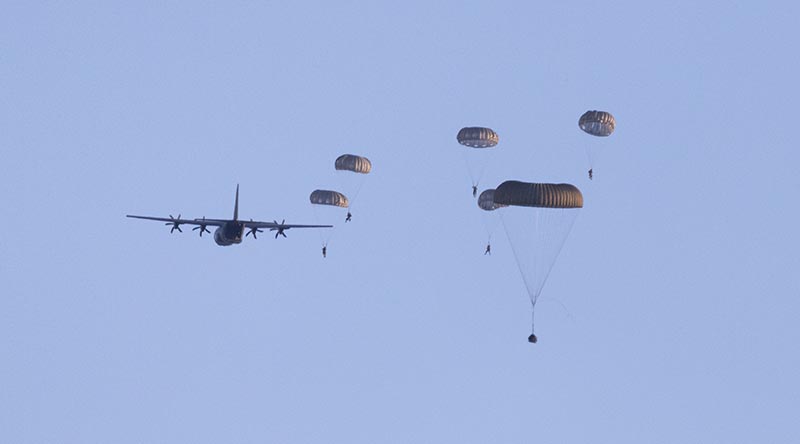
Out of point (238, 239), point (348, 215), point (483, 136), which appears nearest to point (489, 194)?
point (483, 136)

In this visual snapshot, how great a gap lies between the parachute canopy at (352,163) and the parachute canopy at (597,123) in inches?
856

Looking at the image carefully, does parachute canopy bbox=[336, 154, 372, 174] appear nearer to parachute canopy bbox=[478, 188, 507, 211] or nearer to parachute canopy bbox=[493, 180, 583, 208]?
parachute canopy bbox=[478, 188, 507, 211]

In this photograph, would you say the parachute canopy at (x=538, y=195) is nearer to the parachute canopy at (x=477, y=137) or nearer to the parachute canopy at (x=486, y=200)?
the parachute canopy at (x=477, y=137)

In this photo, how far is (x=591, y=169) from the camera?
108500 millimetres

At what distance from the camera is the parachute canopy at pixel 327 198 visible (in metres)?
121

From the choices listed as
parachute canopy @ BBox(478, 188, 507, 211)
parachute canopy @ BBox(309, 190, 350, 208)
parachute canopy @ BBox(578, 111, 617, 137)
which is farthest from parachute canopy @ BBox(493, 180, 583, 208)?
parachute canopy @ BBox(309, 190, 350, 208)

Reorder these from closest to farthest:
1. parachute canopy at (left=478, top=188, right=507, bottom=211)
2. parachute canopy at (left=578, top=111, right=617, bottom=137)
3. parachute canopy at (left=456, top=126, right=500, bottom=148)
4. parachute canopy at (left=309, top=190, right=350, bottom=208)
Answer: parachute canopy at (left=578, top=111, right=617, bottom=137) → parachute canopy at (left=456, top=126, right=500, bottom=148) → parachute canopy at (left=478, top=188, right=507, bottom=211) → parachute canopy at (left=309, top=190, right=350, bottom=208)

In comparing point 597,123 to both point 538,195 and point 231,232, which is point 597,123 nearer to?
point 538,195

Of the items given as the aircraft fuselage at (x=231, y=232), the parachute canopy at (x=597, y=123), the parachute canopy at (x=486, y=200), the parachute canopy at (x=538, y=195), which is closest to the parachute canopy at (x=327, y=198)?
the aircraft fuselage at (x=231, y=232)

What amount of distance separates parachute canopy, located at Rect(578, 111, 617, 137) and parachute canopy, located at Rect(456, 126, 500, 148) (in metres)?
7.92

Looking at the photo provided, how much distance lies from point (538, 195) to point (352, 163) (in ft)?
117

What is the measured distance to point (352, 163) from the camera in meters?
118

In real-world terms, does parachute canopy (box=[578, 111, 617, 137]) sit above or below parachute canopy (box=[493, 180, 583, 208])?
above

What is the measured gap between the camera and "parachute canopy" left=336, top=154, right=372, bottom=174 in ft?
387
